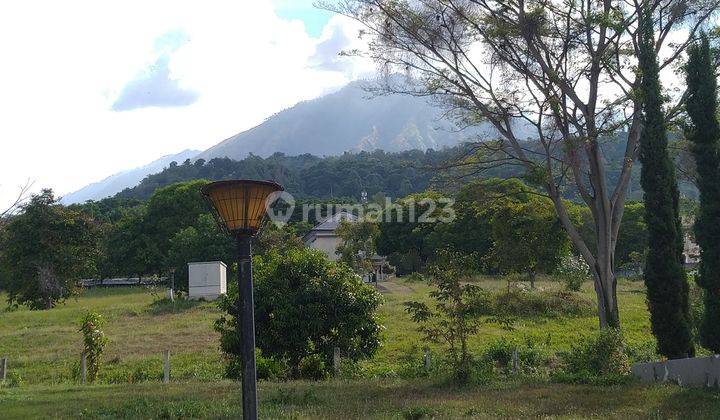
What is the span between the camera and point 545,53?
14.0 meters

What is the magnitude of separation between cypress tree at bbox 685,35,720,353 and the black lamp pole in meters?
8.19

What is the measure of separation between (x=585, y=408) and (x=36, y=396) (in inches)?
332

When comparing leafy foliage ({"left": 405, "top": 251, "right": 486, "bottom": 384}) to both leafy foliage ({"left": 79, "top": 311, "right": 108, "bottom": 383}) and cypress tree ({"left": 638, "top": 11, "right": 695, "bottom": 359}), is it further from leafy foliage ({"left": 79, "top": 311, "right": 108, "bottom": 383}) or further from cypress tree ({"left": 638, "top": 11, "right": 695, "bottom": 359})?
leafy foliage ({"left": 79, "top": 311, "right": 108, "bottom": 383})

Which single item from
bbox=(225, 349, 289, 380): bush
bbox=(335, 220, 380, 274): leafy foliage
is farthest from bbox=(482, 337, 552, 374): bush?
bbox=(335, 220, 380, 274): leafy foliage

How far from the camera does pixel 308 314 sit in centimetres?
1270

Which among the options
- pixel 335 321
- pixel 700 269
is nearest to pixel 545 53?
pixel 700 269

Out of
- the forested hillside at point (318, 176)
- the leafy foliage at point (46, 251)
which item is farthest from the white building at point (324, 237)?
the forested hillside at point (318, 176)

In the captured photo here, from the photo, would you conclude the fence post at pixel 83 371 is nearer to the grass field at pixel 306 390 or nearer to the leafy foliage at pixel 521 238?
the grass field at pixel 306 390

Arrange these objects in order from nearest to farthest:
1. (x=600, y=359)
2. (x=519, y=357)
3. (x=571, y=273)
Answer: (x=600, y=359) → (x=519, y=357) → (x=571, y=273)

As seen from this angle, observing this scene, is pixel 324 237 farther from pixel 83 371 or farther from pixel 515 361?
pixel 515 361

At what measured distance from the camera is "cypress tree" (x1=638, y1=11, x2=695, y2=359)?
11617 mm

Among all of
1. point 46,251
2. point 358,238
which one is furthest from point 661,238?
point 46,251

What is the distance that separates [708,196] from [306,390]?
7.00 metres

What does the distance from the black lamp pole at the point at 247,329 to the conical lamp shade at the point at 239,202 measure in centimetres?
11
